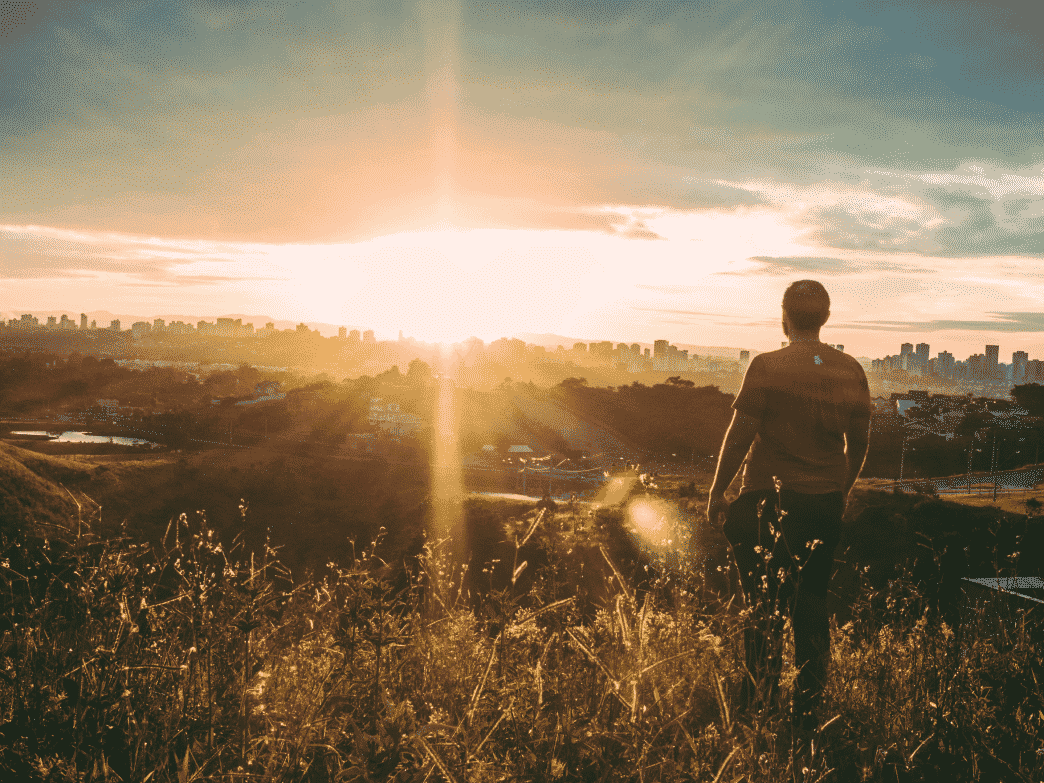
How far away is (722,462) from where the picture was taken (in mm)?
2801

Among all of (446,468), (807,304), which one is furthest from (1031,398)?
(807,304)

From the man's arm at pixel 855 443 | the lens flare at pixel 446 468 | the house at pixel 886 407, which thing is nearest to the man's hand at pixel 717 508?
the man's arm at pixel 855 443

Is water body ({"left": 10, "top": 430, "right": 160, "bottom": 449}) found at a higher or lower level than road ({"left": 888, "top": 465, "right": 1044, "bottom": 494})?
lower

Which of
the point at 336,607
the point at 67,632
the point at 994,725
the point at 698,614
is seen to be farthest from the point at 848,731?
the point at 67,632

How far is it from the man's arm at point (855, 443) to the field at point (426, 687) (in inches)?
19.6

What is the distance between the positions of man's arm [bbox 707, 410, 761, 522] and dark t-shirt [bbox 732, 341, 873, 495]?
A: 0.05m

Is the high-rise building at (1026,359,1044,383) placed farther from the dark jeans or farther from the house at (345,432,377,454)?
the dark jeans

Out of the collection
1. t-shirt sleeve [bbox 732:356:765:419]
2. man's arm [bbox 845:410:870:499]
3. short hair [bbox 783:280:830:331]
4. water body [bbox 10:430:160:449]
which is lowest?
water body [bbox 10:430:160:449]

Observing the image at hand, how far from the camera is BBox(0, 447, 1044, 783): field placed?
1402mm

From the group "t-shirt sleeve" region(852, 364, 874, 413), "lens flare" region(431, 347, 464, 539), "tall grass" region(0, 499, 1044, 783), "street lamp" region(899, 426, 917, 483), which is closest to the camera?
"tall grass" region(0, 499, 1044, 783)

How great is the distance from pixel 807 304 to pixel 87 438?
67546 mm

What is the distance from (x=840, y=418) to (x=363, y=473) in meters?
39.9

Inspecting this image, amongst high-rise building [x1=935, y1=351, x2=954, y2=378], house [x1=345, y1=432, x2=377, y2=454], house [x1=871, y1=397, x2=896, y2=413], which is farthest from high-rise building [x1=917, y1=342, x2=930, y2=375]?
house [x1=345, y1=432, x2=377, y2=454]

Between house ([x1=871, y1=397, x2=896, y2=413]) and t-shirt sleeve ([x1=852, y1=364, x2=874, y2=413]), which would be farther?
house ([x1=871, y1=397, x2=896, y2=413])
